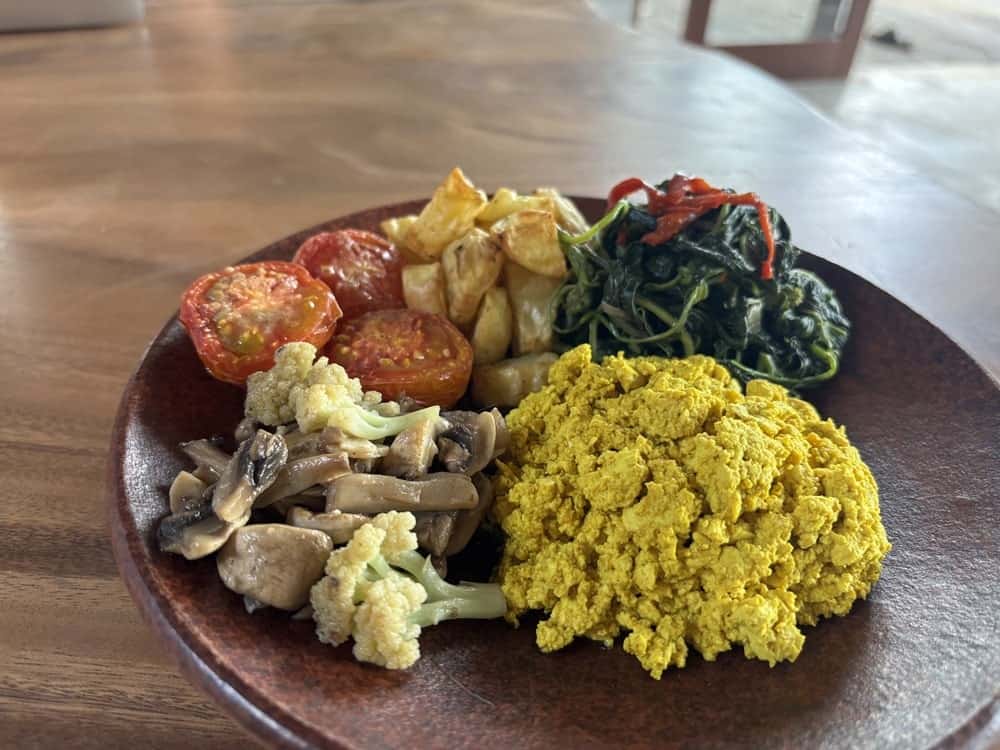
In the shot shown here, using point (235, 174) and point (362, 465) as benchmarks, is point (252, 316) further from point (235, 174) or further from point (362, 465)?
point (235, 174)

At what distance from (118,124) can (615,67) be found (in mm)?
1952

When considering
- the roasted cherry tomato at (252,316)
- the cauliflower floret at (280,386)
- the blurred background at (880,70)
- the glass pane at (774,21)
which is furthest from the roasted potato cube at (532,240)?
the glass pane at (774,21)

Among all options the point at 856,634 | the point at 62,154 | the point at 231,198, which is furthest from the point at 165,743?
the point at 62,154

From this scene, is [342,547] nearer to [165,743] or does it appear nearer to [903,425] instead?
[165,743]

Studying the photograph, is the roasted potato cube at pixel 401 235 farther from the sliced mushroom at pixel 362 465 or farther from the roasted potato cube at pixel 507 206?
the sliced mushroom at pixel 362 465

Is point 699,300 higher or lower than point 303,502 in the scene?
higher

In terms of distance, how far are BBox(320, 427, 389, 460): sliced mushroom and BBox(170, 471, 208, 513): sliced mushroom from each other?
0.67ft

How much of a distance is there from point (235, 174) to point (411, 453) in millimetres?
1622

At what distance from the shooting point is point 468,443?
4.55 ft

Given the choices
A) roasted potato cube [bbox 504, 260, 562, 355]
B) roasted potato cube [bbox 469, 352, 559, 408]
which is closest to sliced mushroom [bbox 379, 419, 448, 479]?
roasted potato cube [bbox 469, 352, 559, 408]

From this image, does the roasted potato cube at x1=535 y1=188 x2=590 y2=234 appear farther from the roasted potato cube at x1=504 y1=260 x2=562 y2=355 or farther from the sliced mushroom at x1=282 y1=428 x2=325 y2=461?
the sliced mushroom at x1=282 y1=428 x2=325 y2=461

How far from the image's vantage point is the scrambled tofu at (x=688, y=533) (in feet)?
3.84

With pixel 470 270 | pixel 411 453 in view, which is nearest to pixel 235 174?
pixel 470 270

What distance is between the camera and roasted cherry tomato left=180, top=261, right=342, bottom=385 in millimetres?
1538
